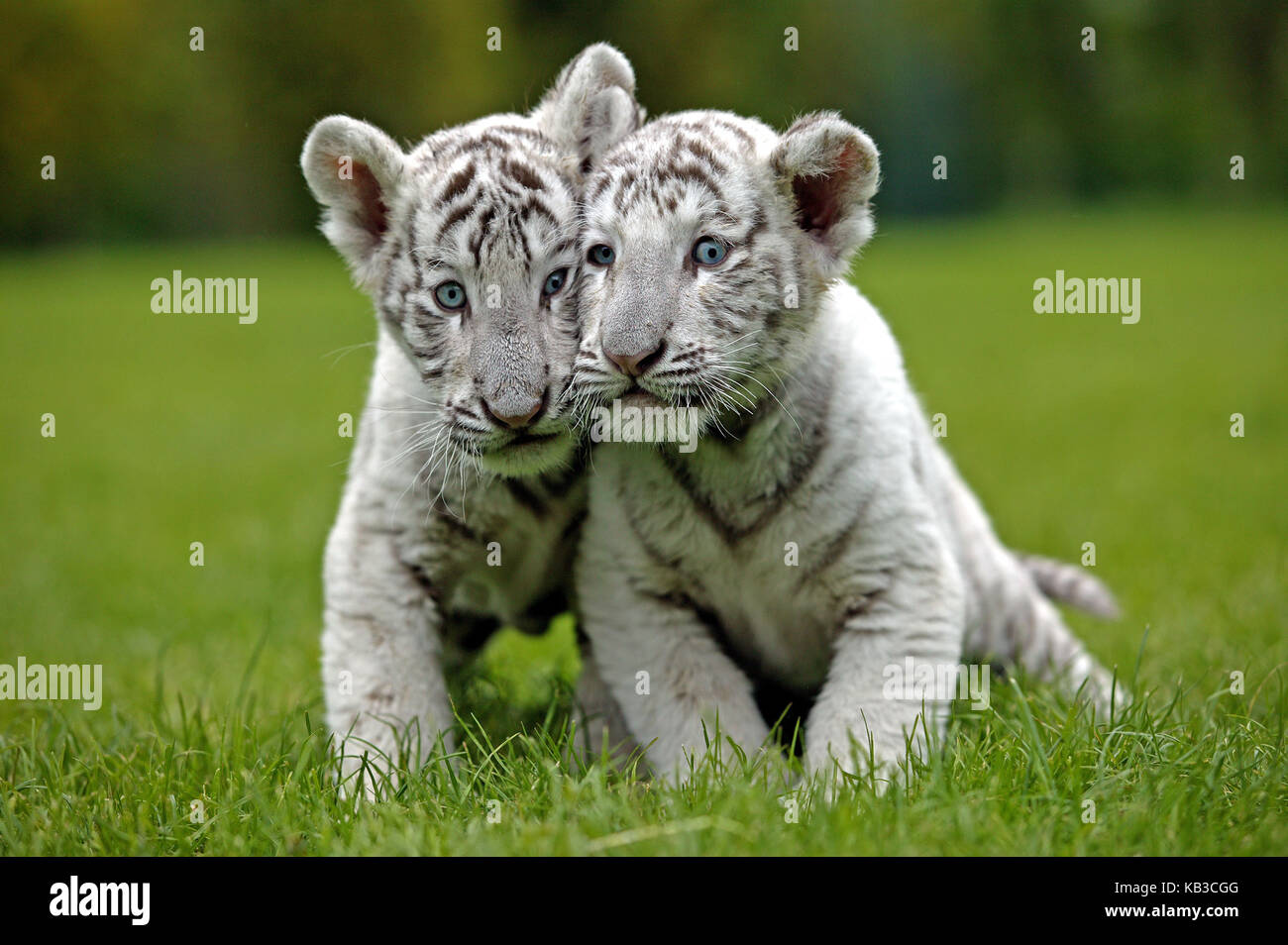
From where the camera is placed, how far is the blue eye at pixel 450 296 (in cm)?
384

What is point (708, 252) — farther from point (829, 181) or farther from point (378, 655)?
point (378, 655)

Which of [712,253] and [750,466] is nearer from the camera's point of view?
[712,253]

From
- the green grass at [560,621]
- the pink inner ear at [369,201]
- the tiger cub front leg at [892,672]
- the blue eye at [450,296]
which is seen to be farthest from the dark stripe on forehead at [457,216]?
the tiger cub front leg at [892,672]

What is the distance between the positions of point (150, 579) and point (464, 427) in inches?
174

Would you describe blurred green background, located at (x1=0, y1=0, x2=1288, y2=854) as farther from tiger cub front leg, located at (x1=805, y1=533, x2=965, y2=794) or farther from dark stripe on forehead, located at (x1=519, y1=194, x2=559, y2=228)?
dark stripe on forehead, located at (x1=519, y1=194, x2=559, y2=228)

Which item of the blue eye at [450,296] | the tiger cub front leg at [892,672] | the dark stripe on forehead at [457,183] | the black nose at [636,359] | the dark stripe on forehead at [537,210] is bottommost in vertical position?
the tiger cub front leg at [892,672]

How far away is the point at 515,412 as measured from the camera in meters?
3.55

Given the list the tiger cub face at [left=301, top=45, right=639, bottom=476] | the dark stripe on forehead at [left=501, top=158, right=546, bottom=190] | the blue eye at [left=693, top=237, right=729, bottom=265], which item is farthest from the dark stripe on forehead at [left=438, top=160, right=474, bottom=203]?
the blue eye at [left=693, top=237, right=729, bottom=265]

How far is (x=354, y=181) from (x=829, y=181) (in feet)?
4.98

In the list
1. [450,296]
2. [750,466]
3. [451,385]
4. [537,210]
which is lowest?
[750,466]

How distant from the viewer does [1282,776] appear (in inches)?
136

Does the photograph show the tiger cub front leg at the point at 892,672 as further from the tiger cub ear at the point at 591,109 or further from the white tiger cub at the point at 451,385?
the tiger cub ear at the point at 591,109

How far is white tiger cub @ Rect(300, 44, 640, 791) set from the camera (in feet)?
12.1

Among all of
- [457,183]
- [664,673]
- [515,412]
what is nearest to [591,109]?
[457,183]
